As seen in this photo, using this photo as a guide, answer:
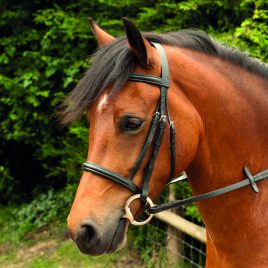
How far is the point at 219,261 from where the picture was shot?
2.23 metres

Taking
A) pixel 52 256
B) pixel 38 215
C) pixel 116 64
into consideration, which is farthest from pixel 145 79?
pixel 38 215

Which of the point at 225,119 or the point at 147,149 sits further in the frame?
the point at 225,119

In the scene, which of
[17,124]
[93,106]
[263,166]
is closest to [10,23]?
[17,124]

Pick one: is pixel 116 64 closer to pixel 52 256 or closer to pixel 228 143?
pixel 228 143

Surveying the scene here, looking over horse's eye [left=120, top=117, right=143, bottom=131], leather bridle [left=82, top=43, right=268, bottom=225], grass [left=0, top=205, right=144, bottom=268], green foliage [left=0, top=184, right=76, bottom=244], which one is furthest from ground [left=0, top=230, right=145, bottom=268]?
horse's eye [left=120, top=117, right=143, bottom=131]

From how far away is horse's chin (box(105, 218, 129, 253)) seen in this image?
5.89ft

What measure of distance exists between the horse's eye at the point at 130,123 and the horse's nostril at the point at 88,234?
1.45ft

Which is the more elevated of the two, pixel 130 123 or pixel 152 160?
pixel 130 123

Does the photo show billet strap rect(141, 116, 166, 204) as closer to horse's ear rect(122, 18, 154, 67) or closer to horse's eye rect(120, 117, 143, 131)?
horse's eye rect(120, 117, 143, 131)

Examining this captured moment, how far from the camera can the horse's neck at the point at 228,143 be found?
201 centimetres

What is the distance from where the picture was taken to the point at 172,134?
1.86 m

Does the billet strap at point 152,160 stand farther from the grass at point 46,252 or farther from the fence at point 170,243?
the grass at point 46,252

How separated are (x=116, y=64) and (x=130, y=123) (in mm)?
282

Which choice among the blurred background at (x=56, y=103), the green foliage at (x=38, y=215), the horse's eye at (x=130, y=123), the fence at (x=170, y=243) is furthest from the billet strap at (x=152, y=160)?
the green foliage at (x=38, y=215)
